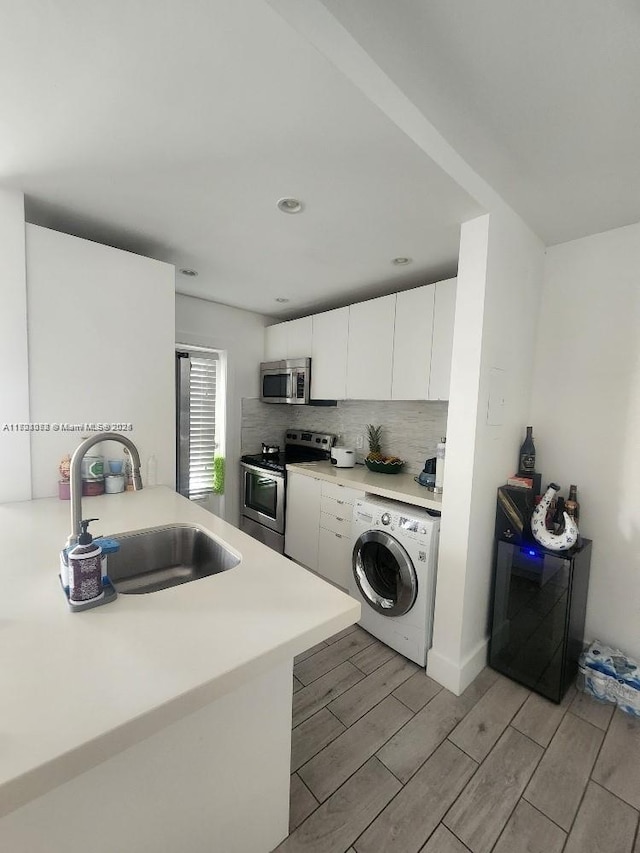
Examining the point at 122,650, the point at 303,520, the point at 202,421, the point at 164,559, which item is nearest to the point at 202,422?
the point at 202,421

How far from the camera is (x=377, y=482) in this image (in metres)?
2.48

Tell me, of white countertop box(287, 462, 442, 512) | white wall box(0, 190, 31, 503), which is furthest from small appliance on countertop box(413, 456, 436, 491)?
white wall box(0, 190, 31, 503)

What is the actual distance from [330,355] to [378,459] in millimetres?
961

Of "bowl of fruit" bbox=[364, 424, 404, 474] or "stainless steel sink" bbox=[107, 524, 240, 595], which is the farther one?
"bowl of fruit" bbox=[364, 424, 404, 474]

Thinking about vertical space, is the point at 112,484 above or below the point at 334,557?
above

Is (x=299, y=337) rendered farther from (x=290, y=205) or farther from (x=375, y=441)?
(x=290, y=205)

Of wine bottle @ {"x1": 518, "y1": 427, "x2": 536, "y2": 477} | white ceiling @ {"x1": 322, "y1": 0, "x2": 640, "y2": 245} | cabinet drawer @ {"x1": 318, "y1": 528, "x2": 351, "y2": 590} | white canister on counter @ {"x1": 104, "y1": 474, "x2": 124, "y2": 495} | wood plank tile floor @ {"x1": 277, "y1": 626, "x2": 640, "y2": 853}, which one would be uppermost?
white ceiling @ {"x1": 322, "y1": 0, "x2": 640, "y2": 245}

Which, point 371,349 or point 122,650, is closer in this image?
point 122,650

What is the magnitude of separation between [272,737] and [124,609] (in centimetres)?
59

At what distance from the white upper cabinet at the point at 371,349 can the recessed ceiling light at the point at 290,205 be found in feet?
3.55

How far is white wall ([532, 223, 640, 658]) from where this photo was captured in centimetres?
189

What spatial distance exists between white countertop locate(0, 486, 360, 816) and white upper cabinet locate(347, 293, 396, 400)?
175cm

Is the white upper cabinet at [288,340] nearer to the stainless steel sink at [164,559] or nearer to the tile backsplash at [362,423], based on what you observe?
the tile backsplash at [362,423]

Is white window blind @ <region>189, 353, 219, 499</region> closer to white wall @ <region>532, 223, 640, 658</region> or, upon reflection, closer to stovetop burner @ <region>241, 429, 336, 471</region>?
stovetop burner @ <region>241, 429, 336, 471</region>
